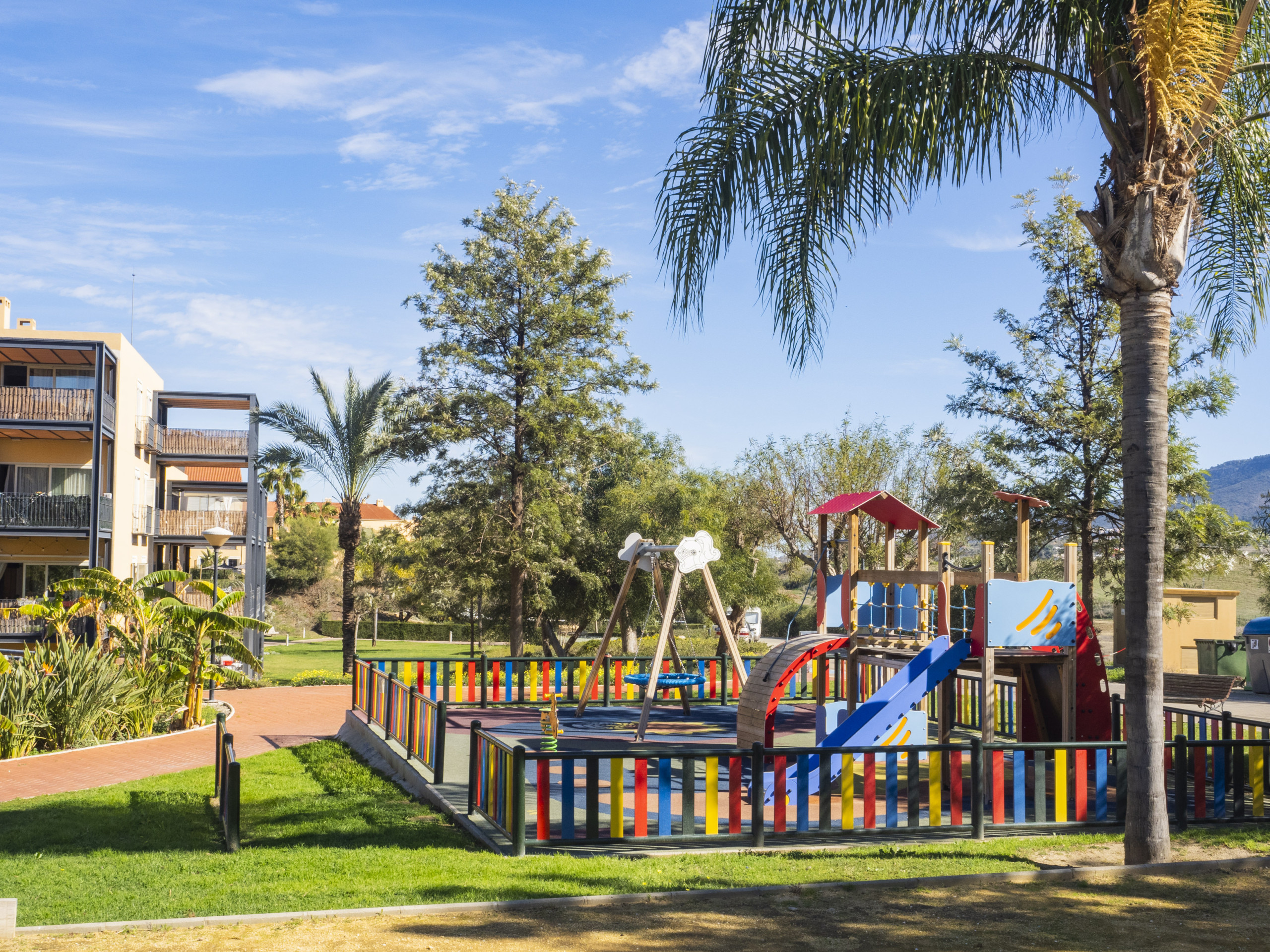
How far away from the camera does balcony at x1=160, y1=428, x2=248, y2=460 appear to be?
129 ft

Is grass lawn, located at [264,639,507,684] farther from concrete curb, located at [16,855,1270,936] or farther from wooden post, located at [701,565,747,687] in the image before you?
concrete curb, located at [16,855,1270,936]

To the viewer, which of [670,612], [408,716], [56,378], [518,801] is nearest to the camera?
[518,801]

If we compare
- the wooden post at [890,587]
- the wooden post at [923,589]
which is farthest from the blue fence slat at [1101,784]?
the wooden post at [890,587]

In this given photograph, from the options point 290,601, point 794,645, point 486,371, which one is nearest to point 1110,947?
point 794,645

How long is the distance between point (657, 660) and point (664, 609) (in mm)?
1554

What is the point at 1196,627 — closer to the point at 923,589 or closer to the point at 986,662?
the point at 923,589

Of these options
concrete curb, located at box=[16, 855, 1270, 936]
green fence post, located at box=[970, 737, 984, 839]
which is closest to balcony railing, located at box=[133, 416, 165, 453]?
concrete curb, located at box=[16, 855, 1270, 936]

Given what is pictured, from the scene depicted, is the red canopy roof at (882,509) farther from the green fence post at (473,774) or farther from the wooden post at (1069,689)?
the green fence post at (473,774)

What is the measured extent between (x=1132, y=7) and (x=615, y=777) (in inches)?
276

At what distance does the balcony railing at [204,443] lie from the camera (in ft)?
129

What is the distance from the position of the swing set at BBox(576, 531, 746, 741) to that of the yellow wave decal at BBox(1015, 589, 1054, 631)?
3.78 metres

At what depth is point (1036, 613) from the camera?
40.6 ft

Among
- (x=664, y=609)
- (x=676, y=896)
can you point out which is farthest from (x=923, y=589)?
(x=676, y=896)

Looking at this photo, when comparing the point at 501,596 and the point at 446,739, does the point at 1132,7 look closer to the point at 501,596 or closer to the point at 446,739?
the point at 446,739
